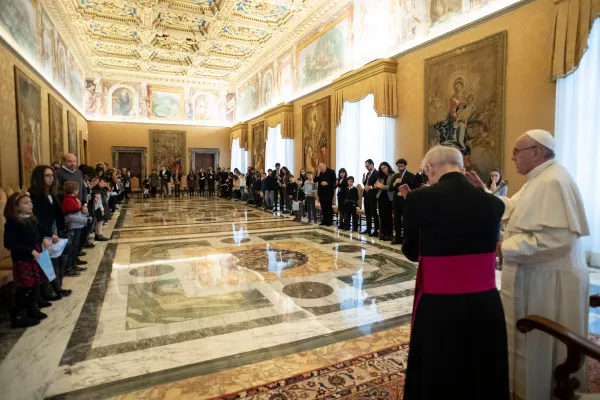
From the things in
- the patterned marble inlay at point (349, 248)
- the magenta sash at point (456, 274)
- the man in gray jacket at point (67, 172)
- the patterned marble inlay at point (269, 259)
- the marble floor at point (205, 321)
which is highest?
the man in gray jacket at point (67, 172)

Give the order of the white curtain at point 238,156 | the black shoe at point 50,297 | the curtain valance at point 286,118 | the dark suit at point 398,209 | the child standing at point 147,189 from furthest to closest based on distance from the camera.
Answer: the white curtain at point 238,156, the child standing at point 147,189, the curtain valance at point 286,118, the dark suit at point 398,209, the black shoe at point 50,297

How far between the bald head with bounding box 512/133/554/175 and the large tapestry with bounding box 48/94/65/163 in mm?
11790

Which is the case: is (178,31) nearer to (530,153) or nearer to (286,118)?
(286,118)

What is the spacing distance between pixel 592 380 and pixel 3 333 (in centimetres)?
476

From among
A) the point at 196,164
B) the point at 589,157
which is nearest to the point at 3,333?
the point at 589,157

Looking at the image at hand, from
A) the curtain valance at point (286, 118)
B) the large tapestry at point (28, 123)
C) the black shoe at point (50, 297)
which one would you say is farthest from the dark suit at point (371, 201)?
the large tapestry at point (28, 123)

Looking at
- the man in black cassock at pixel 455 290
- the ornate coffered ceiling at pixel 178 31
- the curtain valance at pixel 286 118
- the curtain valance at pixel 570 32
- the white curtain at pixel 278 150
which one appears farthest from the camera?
the white curtain at pixel 278 150

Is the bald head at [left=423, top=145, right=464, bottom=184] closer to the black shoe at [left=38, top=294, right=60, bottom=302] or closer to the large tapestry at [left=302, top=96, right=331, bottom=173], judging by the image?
the black shoe at [left=38, top=294, right=60, bottom=302]

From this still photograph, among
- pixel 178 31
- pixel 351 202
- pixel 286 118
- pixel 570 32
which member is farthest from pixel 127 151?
pixel 570 32

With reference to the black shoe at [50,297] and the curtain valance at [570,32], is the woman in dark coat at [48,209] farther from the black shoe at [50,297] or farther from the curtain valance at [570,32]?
the curtain valance at [570,32]

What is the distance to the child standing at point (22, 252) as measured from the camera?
3.43m

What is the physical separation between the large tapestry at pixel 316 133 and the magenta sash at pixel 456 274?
34.5 ft

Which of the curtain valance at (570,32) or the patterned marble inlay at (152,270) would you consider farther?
the patterned marble inlay at (152,270)

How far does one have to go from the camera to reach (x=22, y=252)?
346 centimetres
